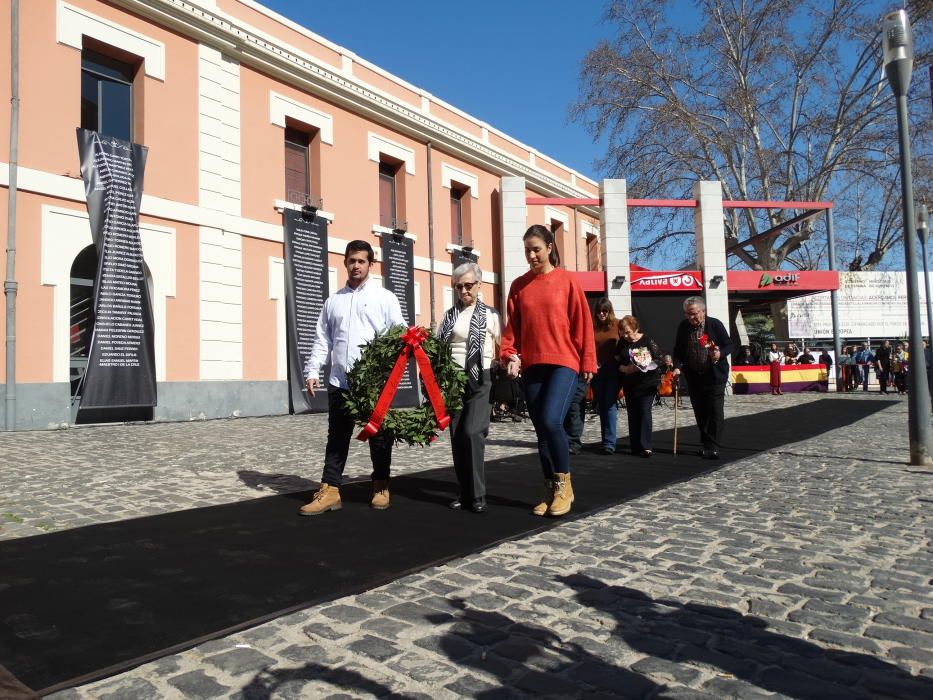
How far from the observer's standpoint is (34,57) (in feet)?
36.3

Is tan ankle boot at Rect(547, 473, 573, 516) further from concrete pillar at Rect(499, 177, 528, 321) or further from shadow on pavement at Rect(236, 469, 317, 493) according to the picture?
concrete pillar at Rect(499, 177, 528, 321)

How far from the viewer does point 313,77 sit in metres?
15.7

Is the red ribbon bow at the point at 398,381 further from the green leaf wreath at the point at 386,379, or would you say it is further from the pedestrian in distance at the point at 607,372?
the pedestrian in distance at the point at 607,372

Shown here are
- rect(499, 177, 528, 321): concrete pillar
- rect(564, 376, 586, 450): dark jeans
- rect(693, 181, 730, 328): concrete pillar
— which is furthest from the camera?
rect(693, 181, 730, 328): concrete pillar

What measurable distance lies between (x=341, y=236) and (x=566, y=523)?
13358mm

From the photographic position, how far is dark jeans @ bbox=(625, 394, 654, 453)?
7.61 metres

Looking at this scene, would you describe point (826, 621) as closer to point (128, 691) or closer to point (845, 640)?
point (845, 640)

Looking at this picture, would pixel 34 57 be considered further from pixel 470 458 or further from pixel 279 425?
pixel 470 458

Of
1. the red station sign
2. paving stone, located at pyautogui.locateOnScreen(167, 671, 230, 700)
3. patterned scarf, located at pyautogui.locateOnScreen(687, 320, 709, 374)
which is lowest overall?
paving stone, located at pyautogui.locateOnScreen(167, 671, 230, 700)

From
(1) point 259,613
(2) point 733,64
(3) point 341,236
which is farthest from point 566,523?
(2) point 733,64

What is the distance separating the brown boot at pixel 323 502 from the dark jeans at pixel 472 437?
89 centimetres

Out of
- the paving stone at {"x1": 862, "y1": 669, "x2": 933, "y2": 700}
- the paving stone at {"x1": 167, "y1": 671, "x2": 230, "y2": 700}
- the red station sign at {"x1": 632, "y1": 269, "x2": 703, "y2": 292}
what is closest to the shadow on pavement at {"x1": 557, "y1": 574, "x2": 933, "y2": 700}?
the paving stone at {"x1": 862, "y1": 669, "x2": 933, "y2": 700}

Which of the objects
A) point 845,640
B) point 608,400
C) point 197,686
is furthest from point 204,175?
point 845,640

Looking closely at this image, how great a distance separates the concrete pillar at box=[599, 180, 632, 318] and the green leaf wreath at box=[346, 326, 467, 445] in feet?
51.4
